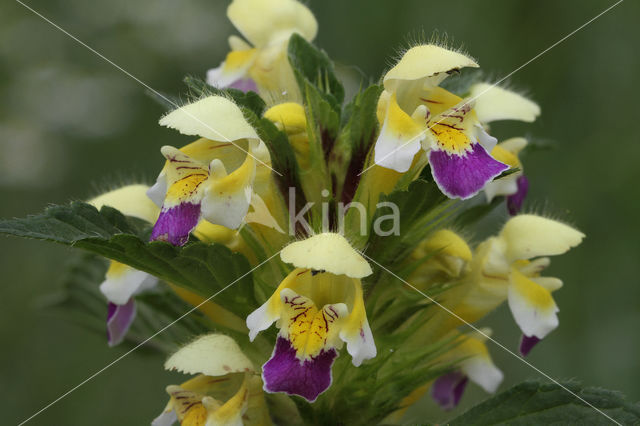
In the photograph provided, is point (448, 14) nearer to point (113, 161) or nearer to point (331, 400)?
point (113, 161)

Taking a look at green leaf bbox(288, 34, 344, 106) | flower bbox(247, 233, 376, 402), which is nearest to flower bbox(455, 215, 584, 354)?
flower bbox(247, 233, 376, 402)

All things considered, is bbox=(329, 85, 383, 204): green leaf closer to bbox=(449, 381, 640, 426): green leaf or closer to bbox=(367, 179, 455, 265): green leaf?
bbox=(367, 179, 455, 265): green leaf

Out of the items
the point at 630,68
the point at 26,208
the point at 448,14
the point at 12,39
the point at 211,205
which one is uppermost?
the point at 12,39

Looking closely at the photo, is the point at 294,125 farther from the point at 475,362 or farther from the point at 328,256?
the point at 475,362

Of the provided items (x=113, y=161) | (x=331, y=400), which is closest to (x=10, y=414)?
(x=113, y=161)

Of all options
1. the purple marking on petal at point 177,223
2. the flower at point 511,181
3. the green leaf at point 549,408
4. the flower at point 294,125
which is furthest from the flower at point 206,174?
the green leaf at point 549,408

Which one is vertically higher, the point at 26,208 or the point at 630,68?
the point at 26,208
